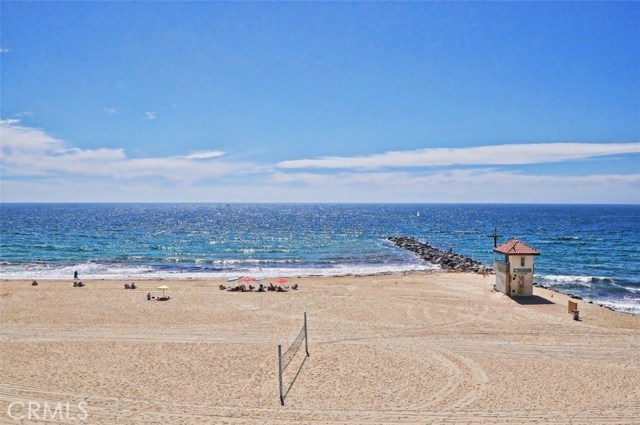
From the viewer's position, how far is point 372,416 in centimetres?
1356

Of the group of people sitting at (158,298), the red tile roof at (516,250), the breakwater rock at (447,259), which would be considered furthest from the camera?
the breakwater rock at (447,259)

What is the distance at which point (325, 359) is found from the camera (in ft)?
60.4

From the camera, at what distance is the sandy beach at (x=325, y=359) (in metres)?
14.0

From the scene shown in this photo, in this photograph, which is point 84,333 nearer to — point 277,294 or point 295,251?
point 277,294

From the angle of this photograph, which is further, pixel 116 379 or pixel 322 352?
pixel 322 352

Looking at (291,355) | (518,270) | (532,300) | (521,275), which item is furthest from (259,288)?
(532,300)

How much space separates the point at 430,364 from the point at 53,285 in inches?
1221

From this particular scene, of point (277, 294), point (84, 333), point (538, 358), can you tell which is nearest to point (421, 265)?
point (277, 294)

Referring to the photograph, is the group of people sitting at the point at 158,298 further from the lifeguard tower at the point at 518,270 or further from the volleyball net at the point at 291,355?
the lifeguard tower at the point at 518,270

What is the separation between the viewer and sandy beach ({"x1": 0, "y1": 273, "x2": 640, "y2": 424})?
14.0m

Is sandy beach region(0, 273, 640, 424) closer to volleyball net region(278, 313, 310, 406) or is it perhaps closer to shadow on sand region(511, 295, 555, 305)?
shadow on sand region(511, 295, 555, 305)

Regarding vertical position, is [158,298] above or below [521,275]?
below

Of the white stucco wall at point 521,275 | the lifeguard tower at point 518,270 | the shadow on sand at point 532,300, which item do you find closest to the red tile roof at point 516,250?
the lifeguard tower at point 518,270

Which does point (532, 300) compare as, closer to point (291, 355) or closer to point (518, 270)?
point (518, 270)
